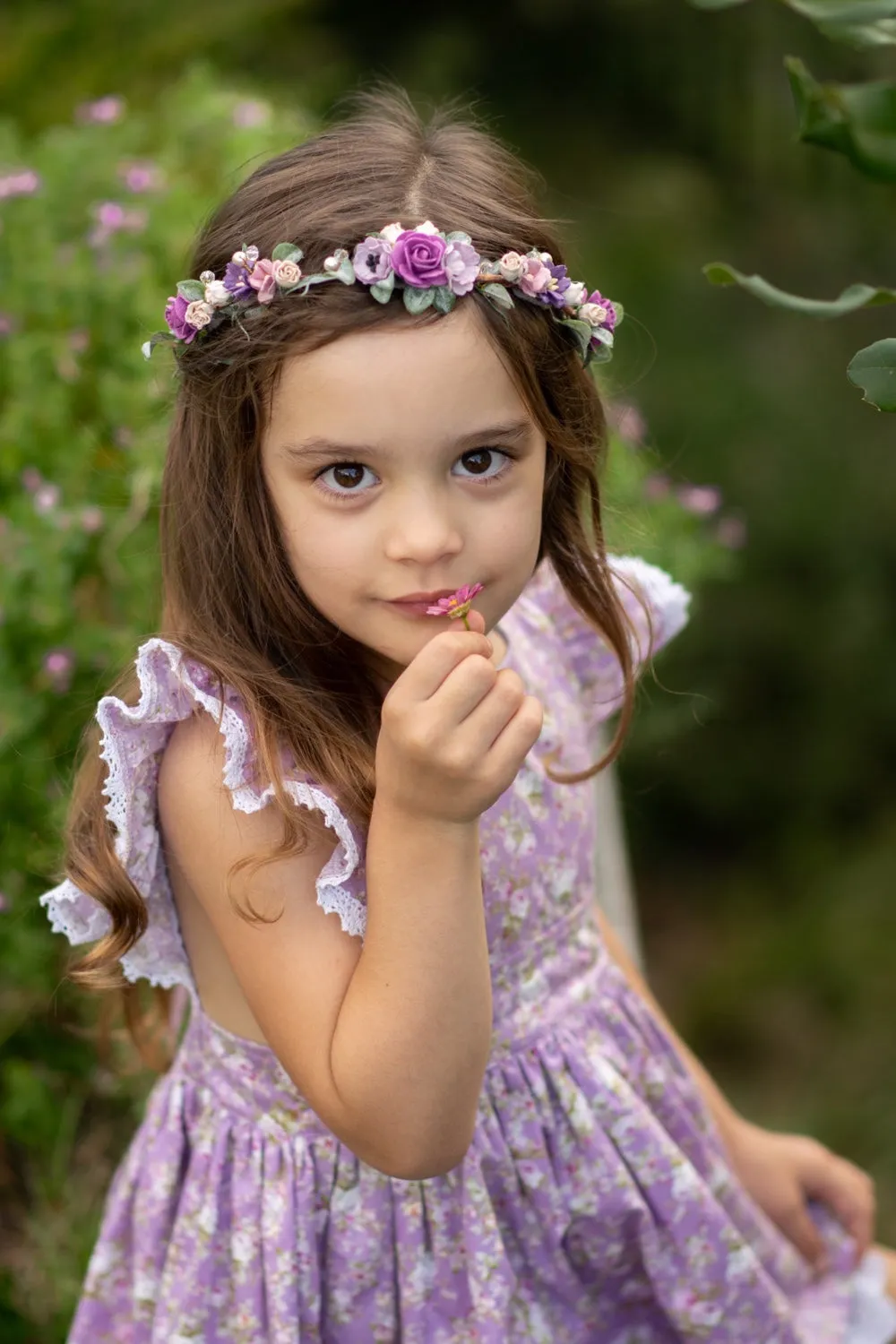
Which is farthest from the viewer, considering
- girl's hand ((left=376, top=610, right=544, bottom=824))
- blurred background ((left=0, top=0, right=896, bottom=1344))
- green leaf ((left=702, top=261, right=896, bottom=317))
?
blurred background ((left=0, top=0, right=896, bottom=1344))

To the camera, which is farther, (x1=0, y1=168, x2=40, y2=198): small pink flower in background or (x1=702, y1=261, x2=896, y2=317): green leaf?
(x1=0, y1=168, x2=40, y2=198): small pink flower in background

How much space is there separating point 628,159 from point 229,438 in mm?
3806

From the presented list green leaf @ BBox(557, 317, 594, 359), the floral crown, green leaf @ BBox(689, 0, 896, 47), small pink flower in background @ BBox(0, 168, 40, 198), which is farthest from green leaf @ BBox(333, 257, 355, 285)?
small pink flower in background @ BBox(0, 168, 40, 198)

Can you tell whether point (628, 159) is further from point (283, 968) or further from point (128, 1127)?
point (283, 968)

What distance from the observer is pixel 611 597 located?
1621 mm

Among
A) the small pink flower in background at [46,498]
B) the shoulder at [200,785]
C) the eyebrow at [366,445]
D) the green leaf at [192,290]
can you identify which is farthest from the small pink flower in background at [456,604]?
the small pink flower in background at [46,498]

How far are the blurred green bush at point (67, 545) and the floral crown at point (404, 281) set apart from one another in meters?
0.38

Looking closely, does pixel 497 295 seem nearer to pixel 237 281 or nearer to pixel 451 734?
pixel 237 281

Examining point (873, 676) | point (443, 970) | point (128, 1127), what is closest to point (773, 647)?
point (873, 676)

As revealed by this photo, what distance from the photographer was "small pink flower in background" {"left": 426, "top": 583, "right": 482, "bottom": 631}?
127cm

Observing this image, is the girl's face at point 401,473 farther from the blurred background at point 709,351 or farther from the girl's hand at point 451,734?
the blurred background at point 709,351

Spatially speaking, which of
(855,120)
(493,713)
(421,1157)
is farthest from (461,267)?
(421,1157)

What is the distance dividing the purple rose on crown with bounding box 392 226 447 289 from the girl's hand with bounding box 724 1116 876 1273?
3.57ft

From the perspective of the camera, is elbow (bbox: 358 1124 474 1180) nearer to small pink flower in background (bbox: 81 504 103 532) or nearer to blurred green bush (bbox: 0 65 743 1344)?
blurred green bush (bbox: 0 65 743 1344)
